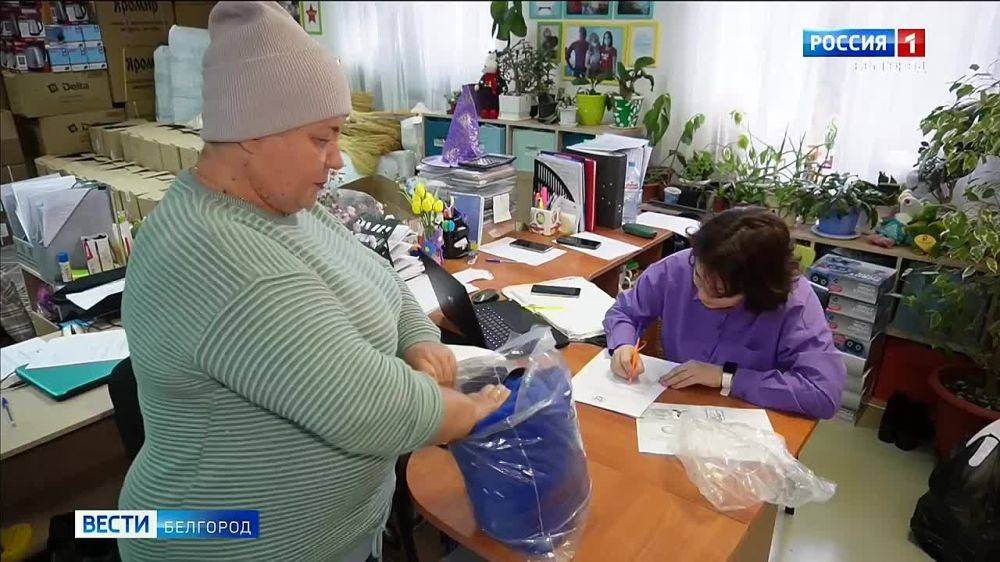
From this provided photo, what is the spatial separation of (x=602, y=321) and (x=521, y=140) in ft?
6.93

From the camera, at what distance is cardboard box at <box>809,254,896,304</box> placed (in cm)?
251

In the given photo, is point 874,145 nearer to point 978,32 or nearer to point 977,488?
point 978,32

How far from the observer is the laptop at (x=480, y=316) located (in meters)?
1.58

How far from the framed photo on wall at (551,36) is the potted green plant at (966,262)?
6.44 ft

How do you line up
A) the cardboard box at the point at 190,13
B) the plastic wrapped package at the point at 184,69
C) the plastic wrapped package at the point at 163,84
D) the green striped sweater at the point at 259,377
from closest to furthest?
the green striped sweater at the point at 259,377 → the plastic wrapped package at the point at 184,69 → the plastic wrapped package at the point at 163,84 → the cardboard box at the point at 190,13

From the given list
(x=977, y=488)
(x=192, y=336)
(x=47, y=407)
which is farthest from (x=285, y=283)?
(x=977, y=488)

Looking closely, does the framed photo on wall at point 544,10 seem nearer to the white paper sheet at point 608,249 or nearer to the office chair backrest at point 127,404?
the white paper sheet at point 608,249

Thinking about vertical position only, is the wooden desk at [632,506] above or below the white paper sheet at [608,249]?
below

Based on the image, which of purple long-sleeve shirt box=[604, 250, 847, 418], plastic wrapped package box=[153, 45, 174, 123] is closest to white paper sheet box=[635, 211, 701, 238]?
purple long-sleeve shirt box=[604, 250, 847, 418]

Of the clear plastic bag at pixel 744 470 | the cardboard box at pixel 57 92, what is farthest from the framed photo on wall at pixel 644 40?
the cardboard box at pixel 57 92

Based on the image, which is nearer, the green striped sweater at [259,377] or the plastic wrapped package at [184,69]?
the green striped sweater at [259,377]

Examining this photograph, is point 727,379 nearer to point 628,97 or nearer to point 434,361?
point 434,361

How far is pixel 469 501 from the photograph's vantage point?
1078 millimetres

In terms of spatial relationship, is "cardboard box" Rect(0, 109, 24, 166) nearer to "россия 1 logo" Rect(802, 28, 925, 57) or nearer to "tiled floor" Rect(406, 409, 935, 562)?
"tiled floor" Rect(406, 409, 935, 562)
